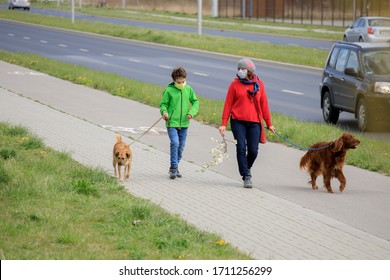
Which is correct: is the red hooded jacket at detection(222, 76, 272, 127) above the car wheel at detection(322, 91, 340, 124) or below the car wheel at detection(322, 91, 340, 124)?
above

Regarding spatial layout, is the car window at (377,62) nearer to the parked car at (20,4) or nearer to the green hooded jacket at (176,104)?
the green hooded jacket at (176,104)

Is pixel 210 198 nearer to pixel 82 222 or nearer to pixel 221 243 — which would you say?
pixel 82 222

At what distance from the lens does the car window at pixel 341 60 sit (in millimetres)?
23316

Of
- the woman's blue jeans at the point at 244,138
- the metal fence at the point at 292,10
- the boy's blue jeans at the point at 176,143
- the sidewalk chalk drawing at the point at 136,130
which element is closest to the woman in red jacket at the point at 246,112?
the woman's blue jeans at the point at 244,138

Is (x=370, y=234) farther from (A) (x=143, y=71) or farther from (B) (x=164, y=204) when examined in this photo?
(A) (x=143, y=71)

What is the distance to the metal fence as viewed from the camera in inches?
3056

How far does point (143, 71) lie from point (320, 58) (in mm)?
8128

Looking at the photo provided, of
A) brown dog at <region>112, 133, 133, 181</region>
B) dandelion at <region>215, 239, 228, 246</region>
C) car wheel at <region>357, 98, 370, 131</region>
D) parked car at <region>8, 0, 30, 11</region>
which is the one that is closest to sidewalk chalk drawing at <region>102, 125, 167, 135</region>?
car wheel at <region>357, 98, 370, 131</region>

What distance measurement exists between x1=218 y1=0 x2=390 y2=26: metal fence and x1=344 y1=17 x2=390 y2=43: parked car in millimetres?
21215

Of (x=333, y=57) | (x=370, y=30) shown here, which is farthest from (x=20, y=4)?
(x=333, y=57)

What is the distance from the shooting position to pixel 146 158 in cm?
1664

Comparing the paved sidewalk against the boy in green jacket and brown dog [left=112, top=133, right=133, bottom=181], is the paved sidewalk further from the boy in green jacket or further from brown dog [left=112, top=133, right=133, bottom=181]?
the boy in green jacket
